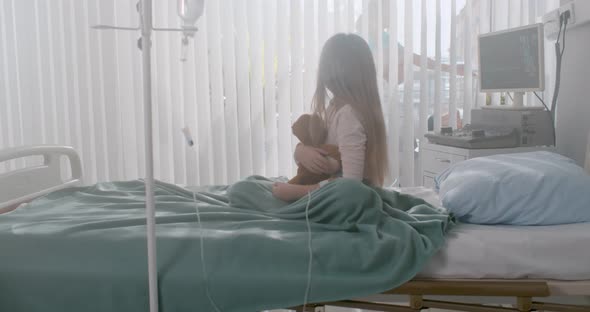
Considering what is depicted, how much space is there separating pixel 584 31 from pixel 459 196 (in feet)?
4.17

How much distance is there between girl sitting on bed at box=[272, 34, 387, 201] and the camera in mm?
1683

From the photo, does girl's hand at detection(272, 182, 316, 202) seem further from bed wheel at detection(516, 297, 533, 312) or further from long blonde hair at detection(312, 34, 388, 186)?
bed wheel at detection(516, 297, 533, 312)

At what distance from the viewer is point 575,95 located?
100 inches

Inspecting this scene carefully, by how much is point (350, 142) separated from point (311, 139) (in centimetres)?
17

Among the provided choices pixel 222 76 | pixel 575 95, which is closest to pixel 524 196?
pixel 575 95

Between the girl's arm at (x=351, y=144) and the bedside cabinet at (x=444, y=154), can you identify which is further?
the bedside cabinet at (x=444, y=154)

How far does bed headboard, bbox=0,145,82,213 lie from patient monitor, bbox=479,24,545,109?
1943 millimetres

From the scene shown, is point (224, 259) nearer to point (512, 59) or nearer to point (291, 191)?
point (291, 191)

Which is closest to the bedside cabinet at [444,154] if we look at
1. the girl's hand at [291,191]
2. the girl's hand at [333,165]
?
the girl's hand at [333,165]

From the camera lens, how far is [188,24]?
1.15 m

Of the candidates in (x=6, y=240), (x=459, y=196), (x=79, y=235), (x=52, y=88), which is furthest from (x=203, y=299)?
(x=52, y=88)

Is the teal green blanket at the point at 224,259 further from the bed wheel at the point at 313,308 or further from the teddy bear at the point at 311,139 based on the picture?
the teddy bear at the point at 311,139

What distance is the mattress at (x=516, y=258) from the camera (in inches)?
54.8

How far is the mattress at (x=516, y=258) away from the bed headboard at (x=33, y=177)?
1340mm
